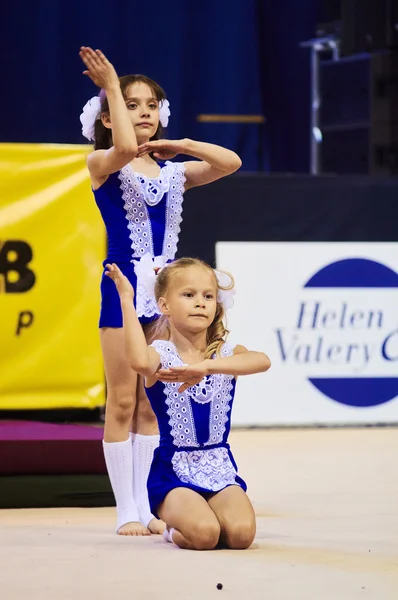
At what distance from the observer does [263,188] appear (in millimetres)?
6219

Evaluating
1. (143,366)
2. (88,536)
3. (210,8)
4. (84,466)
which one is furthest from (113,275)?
(210,8)

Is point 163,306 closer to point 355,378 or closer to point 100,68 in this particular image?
point 100,68

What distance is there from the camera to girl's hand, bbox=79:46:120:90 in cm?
332

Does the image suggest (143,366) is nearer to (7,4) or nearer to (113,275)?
(113,275)

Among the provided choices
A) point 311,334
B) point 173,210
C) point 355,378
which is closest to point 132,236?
point 173,210

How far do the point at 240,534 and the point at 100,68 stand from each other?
4.64 feet

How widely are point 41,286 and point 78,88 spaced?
3.06 metres

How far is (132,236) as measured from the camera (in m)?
3.56

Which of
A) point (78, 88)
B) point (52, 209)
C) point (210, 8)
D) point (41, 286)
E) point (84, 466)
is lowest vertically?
point (84, 466)

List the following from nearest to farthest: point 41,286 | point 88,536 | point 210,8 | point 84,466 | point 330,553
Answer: point 330,553 → point 88,536 → point 84,466 → point 41,286 → point 210,8

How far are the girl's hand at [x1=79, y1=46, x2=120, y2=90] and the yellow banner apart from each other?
2.54 metres

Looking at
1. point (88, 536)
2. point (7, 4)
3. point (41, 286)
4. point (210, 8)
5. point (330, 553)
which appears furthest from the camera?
point (210, 8)

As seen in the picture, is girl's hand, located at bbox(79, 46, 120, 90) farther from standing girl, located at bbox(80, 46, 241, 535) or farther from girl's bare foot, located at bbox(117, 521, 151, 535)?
girl's bare foot, located at bbox(117, 521, 151, 535)

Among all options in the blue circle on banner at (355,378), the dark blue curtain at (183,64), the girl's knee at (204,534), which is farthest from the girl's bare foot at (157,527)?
the dark blue curtain at (183,64)
